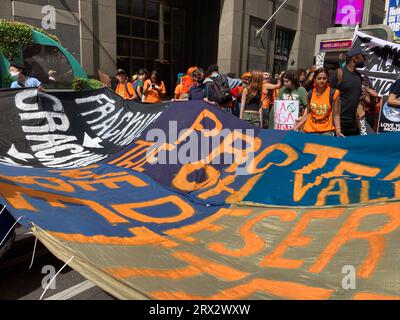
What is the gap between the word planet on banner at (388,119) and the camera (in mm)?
6883

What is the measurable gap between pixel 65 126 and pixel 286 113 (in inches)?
141

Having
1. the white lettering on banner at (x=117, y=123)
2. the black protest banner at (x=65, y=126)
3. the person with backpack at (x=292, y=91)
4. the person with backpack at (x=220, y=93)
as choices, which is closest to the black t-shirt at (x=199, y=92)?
Answer: the person with backpack at (x=220, y=93)

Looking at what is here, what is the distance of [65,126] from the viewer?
18.0 ft

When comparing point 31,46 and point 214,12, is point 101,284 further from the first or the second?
point 214,12

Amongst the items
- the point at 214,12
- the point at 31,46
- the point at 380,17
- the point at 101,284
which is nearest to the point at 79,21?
the point at 31,46

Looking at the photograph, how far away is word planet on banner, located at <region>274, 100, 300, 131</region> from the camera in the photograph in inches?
249

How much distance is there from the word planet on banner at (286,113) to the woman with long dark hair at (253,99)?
0.42m

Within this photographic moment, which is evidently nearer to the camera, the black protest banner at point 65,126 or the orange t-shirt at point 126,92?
the black protest banner at point 65,126

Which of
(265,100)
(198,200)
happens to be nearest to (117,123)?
(198,200)

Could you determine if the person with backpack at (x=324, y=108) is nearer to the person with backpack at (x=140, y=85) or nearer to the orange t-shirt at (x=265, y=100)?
the orange t-shirt at (x=265, y=100)

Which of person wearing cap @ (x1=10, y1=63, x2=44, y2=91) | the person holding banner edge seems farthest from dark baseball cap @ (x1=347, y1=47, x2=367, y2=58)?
person wearing cap @ (x1=10, y1=63, x2=44, y2=91)

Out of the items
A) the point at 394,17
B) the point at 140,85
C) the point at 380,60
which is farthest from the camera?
the point at 394,17

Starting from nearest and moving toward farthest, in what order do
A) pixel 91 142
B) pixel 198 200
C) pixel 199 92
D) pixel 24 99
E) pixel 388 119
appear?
pixel 198 200 → pixel 24 99 → pixel 91 142 → pixel 388 119 → pixel 199 92

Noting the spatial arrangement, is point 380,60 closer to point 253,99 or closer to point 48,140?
point 253,99
